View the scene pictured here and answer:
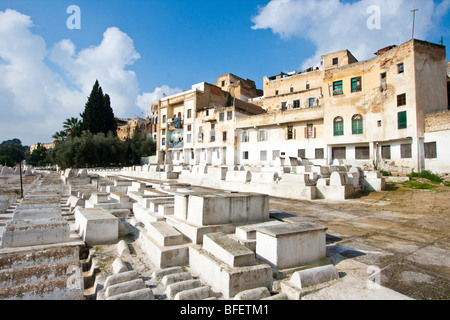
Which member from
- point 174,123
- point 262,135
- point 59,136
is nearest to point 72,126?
point 59,136

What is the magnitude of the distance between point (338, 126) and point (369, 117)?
281 cm

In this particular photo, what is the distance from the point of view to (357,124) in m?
22.8

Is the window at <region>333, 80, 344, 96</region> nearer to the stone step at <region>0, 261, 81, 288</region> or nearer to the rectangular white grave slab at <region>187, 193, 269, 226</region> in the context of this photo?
the rectangular white grave slab at <region>187, 193, 269, 226</region>

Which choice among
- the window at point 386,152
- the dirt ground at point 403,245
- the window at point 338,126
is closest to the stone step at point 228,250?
the dirt ground at point 403,245

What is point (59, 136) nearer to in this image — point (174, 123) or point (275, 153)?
point (174, 123)

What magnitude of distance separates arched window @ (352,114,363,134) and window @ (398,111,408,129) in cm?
315

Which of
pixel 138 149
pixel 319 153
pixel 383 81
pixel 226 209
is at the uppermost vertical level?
pixel 383 81

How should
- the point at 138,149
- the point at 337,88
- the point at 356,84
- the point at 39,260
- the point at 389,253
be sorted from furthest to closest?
the point at 138,149, the point at 337,88, the point at 356,84, the point at 389,253, the point at 39,260

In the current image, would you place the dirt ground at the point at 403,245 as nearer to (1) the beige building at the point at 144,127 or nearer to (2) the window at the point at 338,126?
(2) the window at the point at 338,126

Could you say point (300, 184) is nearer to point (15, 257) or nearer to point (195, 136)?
point (15, 257)

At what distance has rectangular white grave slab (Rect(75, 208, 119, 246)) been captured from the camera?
13.9 feet

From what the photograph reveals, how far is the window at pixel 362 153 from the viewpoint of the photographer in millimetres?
22878

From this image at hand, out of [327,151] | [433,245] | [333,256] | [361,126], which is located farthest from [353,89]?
[333,256]

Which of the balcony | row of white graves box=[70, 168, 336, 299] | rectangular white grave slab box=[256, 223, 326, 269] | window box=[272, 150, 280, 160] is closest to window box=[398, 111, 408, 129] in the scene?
window box=[272, 150, 280, 160]
